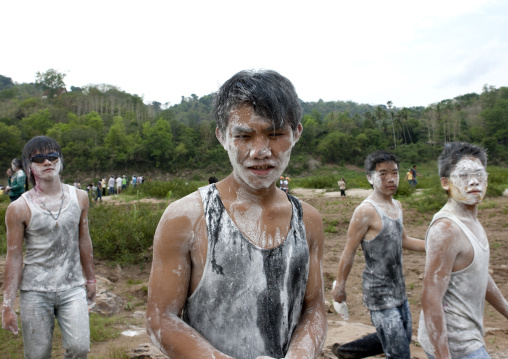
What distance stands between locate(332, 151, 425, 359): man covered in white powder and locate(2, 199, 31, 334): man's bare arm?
8.54 ft

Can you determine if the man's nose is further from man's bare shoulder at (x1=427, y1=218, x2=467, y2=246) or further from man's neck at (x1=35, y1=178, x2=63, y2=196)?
man's neck at (x1=35, y1=178, x2=63, y2=196)

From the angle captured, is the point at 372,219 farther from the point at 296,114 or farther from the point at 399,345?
the point at 296,114

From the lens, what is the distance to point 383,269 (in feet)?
11.3

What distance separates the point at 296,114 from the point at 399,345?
97.2 inches

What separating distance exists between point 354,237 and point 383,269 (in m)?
0.37

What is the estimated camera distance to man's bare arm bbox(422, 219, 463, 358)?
7.59ft

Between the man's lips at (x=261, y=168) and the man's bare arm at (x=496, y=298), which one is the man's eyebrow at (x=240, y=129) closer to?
the man's lips at (x=261, y=168)

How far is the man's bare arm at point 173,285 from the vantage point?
1340 millimetres

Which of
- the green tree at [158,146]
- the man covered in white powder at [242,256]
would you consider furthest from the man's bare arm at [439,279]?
the green tree at [158,146]

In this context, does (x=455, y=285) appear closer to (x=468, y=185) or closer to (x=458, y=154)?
(x=468, y=185)

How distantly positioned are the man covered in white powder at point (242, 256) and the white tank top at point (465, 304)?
121 cm

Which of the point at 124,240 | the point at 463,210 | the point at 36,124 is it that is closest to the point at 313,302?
the point at 463,210

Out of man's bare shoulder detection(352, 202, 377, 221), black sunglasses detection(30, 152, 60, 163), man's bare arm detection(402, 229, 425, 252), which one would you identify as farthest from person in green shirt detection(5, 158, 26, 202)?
man's bare arm detection(402, 229, 425, 252)

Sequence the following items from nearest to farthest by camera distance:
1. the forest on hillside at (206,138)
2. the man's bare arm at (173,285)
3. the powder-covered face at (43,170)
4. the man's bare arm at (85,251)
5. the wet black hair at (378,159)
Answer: the man's bare arm at (173,285)
the powder-covered face at (43,170)
the man's bare arm at (85,251)
the wet black hair at (378,159)
the forest on hillside at (206,138)
